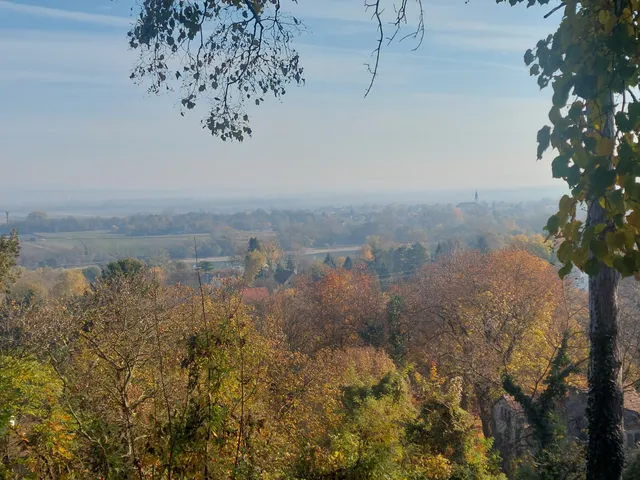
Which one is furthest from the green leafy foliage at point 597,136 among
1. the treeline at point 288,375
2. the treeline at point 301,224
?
the treeline at point 301,224

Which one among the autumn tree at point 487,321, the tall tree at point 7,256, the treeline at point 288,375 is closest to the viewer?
the treeline at point 288,375

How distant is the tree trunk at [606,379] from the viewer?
12.1ft

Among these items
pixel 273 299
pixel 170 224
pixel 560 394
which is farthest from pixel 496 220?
pixel 560 394

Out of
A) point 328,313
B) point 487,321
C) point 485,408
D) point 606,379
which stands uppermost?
point 606,379

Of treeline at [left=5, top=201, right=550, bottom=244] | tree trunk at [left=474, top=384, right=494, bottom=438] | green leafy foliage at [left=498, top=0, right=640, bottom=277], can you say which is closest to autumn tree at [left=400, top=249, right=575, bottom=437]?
tree trunk at [left=474, top=384, right=494, bottom=438]

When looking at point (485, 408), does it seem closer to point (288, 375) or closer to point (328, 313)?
point (288, 375)

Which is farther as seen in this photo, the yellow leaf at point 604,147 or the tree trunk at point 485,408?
the tree trunk at point 485,408

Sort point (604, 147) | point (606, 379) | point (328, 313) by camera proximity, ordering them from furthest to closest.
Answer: point (328, 313) → point (606, 379) → point (604, 147)

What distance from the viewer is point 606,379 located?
3740 millimetres

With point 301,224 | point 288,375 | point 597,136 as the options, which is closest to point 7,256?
point 288,375

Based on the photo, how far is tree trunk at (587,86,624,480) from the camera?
12.1 ft

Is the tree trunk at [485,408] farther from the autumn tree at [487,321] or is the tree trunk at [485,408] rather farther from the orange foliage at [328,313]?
the orange foliage at [328,313]

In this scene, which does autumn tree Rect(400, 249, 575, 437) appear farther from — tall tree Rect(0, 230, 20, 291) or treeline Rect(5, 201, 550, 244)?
treeline Rect(5, 201, 550, 244)

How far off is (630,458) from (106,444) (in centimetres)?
685
